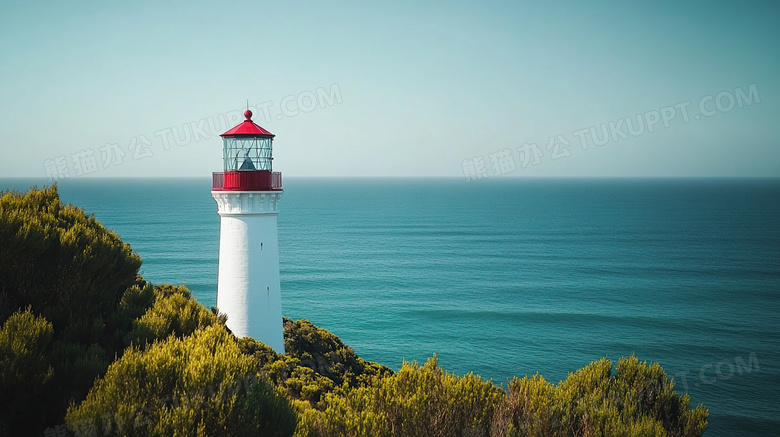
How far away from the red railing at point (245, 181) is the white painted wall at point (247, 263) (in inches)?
8.7

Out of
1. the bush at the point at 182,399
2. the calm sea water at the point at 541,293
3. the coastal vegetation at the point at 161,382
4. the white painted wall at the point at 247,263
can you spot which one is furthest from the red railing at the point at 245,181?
the calm sea water at the point at 541,293

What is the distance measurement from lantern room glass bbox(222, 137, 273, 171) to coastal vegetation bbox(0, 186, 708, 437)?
865 cm

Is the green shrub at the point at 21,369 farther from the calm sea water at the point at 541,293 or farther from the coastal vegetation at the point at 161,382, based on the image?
the calm sea water at the point at 541,293

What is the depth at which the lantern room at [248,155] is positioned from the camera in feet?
64.0

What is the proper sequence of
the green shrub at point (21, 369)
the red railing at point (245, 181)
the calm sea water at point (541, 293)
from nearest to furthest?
1. the green shrub at point (21, 369)
2. the red railing at point (245, 181)
3. the calm sea water at point (541, 293)

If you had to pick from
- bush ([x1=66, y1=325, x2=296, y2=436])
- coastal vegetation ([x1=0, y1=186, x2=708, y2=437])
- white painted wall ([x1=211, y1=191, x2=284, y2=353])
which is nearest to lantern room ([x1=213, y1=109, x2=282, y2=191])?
white painted wall ([x1=211, y1=191, x2=284, y2=353])

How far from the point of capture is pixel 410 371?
966cm

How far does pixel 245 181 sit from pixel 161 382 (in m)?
13.1

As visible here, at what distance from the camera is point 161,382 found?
6.79 m

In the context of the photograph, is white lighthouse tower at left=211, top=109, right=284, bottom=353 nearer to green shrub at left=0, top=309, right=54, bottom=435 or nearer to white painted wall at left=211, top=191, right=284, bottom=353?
white painted wall at left=211, top=191, right=284, bottom=353

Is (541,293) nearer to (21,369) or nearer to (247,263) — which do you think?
(247,263)

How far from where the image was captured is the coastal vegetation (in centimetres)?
663

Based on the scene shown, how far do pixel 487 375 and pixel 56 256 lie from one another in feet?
99.6

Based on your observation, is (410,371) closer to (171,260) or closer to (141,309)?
(141,309)
